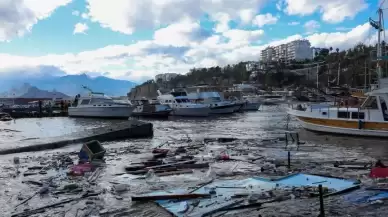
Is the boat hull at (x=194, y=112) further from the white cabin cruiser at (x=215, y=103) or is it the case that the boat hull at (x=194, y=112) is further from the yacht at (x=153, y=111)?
the yacht at (x=153, y=111)

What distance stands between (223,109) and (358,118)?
3444 cm

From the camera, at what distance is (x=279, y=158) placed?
1778 centimetres

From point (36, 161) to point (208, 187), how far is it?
9.73 meters

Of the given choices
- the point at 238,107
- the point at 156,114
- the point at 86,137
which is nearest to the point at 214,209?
the point at 86,137

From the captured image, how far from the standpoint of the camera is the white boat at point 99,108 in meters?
50.2

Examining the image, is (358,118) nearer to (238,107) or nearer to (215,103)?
(215,103)

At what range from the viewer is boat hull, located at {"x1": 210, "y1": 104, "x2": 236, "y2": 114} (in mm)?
59672

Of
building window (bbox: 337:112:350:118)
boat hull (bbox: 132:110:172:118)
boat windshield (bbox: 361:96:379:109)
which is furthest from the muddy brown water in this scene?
boat hull (bbox: 132:110:172:118)

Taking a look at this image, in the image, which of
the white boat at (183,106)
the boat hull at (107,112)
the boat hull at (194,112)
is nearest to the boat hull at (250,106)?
the white boat at (183,106)

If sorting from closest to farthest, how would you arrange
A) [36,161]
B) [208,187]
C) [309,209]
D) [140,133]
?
[309,209], [208,187], [36,161], [140,133]

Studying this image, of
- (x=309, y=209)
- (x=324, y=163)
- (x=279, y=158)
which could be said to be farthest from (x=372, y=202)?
(x=279, y=158)

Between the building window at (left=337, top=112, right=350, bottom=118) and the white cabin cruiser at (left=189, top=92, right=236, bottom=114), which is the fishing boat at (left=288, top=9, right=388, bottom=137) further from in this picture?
the white cabin cruiser at (left=189, top=92, right=236, bottom=114)

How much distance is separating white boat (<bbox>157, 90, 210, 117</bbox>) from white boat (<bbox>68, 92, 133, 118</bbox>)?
31.4ft

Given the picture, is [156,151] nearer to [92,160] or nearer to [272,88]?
[92,160]
